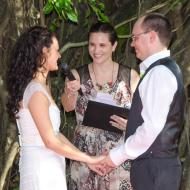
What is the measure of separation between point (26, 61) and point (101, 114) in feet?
1.89

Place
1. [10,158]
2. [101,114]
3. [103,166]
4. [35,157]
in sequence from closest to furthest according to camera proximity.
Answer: [35,157] → [103,166] → [101,114] → [10,158]

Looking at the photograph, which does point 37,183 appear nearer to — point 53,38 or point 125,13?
point 53,38

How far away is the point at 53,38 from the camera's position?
2.90 metres

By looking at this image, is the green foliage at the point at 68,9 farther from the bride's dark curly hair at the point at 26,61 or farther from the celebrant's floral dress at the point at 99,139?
the bride's dark curly hair at the point at 26,61

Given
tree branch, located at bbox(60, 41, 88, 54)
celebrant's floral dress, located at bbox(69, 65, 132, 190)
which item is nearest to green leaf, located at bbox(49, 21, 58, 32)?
tree branch, located at bbox(60, 41, 88, 54)

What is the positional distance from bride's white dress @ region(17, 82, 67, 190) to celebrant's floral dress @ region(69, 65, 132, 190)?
537mm

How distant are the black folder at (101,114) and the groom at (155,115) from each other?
317mm

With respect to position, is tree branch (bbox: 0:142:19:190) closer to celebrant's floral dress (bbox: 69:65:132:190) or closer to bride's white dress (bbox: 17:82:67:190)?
celebrant's floral dress (bbox: 69:65:132:190)

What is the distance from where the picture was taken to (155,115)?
2736 millimetres

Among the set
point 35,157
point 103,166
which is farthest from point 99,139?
point 35,157

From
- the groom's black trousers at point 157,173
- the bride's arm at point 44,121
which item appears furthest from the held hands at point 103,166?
the bride's arm at point 44,121

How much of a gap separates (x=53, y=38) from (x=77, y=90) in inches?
21.2

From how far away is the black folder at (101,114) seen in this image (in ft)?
10.6

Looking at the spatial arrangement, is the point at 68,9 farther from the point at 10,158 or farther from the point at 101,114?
the point at 10,158
